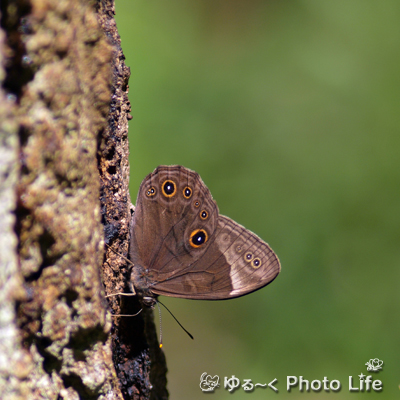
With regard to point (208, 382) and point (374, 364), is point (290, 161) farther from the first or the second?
point (208, 382)

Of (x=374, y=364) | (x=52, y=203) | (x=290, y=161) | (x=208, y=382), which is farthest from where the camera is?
(x=290, y=161)

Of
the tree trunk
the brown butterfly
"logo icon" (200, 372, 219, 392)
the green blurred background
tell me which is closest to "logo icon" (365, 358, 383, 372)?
the green blurred background

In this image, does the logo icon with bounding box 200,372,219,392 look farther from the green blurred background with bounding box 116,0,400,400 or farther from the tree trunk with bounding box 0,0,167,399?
the tree trunk with bounding box 0,0,167,399

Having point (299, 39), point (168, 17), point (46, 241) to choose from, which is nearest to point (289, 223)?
point (299, 39)

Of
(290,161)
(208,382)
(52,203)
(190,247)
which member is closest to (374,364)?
(208,382)

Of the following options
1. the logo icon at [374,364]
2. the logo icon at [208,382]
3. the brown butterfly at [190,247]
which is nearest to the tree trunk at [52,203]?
the brown butterfly at [190,247]
